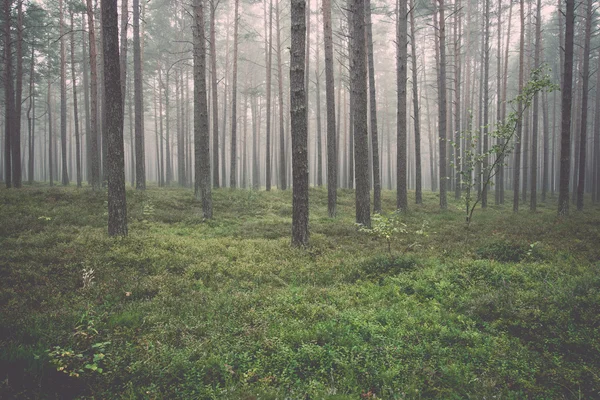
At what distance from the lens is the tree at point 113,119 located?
316 inches

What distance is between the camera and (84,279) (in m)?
5.73

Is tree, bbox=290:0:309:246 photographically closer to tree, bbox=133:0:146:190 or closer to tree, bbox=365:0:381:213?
tree, bbox=365:0:381:213

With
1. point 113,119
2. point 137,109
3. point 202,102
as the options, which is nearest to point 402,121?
point 202,102

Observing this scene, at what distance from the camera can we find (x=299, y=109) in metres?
8.16

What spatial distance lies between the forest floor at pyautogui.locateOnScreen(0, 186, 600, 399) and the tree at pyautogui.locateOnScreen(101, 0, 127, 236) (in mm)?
770

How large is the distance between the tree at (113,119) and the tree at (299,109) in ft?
15.9

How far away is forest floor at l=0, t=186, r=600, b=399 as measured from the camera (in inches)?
133

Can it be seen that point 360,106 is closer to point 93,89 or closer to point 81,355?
point 81,355

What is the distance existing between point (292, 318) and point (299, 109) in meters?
5.59

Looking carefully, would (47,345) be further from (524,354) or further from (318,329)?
(524,354)

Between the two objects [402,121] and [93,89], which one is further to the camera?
[93,89]

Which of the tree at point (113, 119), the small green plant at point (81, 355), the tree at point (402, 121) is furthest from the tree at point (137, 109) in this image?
the small green plant at point (81, 355)

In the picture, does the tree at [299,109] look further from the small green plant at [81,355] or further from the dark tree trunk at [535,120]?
the dark tree trunk at [535,120]

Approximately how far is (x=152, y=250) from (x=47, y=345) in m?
4.12
